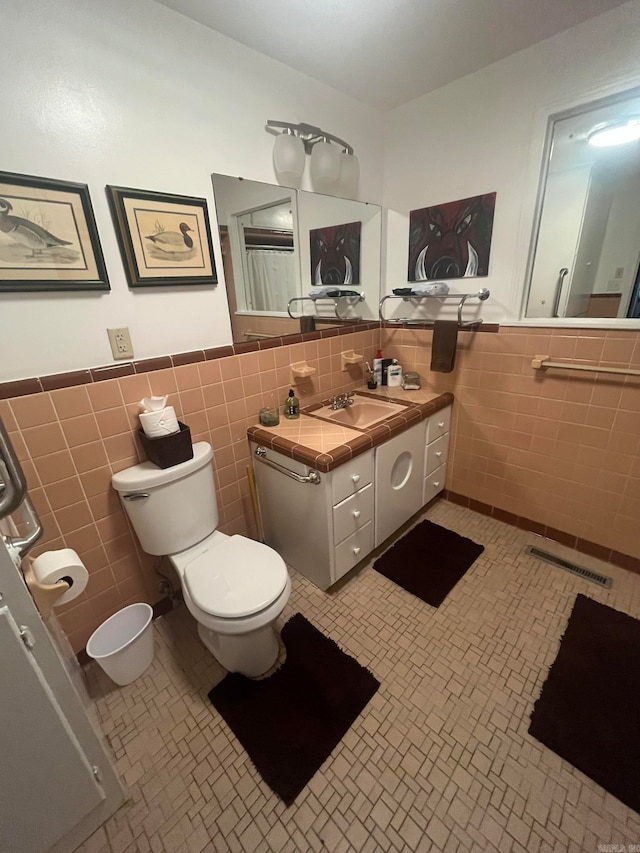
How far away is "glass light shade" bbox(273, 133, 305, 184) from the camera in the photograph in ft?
4.91

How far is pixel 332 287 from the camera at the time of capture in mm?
2008

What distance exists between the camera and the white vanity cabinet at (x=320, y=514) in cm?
147

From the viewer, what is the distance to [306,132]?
5.18 feet

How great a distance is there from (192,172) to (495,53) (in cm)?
139

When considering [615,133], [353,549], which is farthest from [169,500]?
[615,133]

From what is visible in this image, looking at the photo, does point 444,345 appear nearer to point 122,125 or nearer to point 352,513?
point 352,513

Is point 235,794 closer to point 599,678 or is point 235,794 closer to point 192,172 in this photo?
point 599,678

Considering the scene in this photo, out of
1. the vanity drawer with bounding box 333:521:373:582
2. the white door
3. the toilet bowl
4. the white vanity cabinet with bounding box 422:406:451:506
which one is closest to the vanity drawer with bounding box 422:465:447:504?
the white vanity cabinet with bounding box 422:406:451:506

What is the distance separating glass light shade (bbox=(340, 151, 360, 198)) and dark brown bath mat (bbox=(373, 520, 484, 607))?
1986 mm

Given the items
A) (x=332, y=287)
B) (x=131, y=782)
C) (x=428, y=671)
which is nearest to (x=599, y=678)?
(x=428, y=671)

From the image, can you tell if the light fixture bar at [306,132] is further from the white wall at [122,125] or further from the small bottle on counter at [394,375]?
the small bottle on counter at [394,375]

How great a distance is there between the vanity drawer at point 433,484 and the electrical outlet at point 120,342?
1692mm

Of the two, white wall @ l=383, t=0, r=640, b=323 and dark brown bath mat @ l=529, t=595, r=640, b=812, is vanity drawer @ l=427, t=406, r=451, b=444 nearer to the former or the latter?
white wall @ l=383, t=0, r=640, b=323

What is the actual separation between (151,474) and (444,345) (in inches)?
64.0
